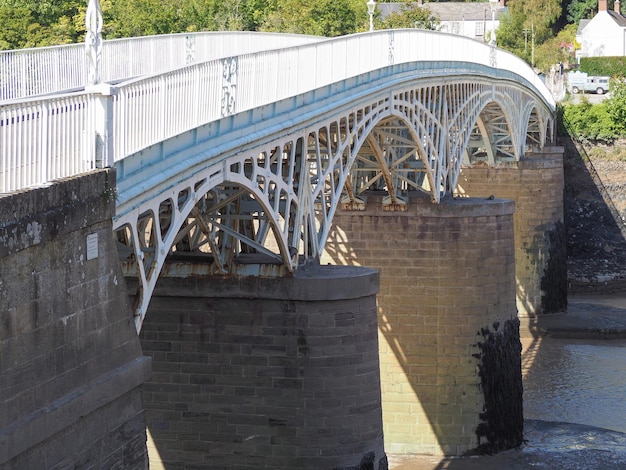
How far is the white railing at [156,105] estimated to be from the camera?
47.5 feet

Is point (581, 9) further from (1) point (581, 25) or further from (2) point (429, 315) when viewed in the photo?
(2) point (429, 315)

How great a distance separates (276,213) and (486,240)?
13850mm

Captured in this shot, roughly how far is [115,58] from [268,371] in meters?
7.04

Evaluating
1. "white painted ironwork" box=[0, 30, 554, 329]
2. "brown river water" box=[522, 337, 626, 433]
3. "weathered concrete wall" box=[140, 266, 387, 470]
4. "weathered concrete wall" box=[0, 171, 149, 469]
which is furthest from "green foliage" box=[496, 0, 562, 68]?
"weathered concrete wall" box=[0, 171, 149, 469]

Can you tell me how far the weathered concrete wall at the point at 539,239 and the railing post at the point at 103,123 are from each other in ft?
126

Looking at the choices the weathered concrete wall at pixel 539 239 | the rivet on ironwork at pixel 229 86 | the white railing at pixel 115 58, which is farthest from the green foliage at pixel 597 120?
the rivet on ironwork at pixel 229 86

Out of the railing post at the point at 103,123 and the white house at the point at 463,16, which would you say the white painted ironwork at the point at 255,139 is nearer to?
the railing post at the point at 103,123

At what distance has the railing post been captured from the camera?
51.4ft

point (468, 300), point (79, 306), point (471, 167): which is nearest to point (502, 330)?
point (468, 300)

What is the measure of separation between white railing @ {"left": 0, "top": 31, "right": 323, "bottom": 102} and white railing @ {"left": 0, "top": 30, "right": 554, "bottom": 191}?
1.24 m

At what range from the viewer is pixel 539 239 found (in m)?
55.6

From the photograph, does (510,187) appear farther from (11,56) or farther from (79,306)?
(79,306)

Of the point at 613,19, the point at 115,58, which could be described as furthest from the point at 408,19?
the point at 115,58

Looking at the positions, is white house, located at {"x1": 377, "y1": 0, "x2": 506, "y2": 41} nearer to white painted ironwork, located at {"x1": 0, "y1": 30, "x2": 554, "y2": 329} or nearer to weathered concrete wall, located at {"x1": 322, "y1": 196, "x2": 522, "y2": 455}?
white painted ironwork, located at {"x1": 0, "y1": 30, "x2": 554, "y2": 329}
